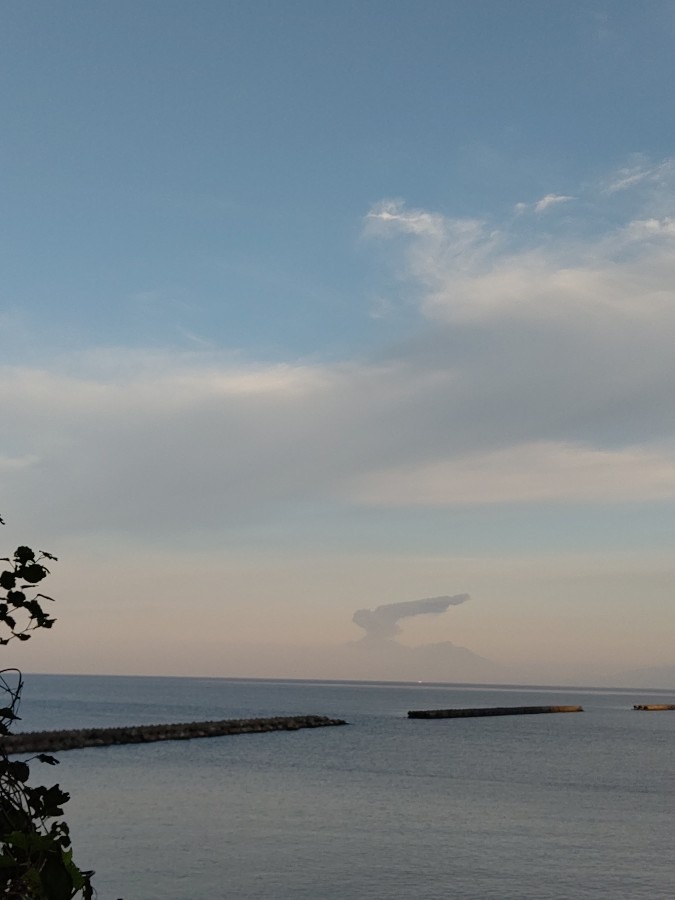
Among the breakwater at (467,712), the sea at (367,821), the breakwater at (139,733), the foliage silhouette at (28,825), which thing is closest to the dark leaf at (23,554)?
the foliage silhouette at (28,825)

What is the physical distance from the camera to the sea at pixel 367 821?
3069 cm

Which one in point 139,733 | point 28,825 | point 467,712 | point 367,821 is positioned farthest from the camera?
point 467,712

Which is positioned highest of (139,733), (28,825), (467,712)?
(28,825)

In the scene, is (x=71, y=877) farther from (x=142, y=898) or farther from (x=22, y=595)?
(x=142, y=898)

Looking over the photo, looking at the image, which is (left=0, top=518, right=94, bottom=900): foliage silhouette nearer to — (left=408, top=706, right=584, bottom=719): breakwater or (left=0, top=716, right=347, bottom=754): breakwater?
(left=0, top=716, right=347, bottom=754): breakwater

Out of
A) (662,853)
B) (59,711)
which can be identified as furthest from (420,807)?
(59,711)

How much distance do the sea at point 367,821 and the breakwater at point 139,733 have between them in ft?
7.71

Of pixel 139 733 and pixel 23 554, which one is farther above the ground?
pixel 23 554

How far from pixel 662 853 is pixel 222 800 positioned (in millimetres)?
21553

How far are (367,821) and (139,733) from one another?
48.3 meters

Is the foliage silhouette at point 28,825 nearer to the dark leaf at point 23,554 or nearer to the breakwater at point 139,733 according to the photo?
the dark leaf at point 23,554

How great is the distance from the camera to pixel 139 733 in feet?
285

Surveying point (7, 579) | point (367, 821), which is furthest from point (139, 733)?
point (7, 579)

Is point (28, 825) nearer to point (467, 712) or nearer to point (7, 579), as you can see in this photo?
point (7, 579)
